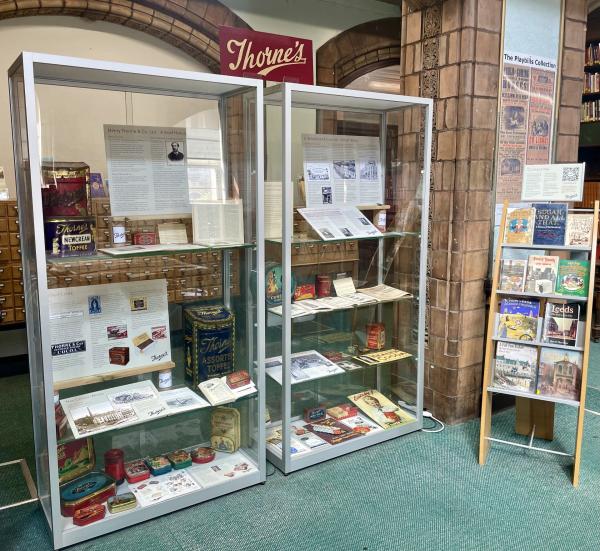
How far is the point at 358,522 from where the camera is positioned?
2297 mm

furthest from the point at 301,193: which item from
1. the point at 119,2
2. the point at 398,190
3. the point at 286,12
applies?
the point at 286,12

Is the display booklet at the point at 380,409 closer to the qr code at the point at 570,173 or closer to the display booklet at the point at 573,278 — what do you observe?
the display booklet at the point at 573,278

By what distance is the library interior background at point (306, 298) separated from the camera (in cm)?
221

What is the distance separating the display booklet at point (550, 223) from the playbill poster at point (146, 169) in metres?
1.60

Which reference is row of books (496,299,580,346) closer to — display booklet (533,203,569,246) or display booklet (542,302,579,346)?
Answer: display booklet (542,302,579,346)

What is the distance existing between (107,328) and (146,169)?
0.67 m

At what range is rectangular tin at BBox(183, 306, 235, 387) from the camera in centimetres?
254

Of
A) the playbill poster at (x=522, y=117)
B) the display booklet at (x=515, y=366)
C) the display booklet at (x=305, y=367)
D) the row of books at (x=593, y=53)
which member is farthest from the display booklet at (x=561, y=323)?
the row of books at (x=593, y=53)

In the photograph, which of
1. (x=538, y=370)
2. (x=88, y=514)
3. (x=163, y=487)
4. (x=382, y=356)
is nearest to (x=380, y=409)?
(x=382, y=356)

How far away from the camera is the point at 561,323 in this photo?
2623 mm

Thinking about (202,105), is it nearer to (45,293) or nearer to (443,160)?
(45,293)

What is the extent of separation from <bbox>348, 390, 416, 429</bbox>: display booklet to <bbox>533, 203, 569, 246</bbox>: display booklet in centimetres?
116

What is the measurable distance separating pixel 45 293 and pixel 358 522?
4.82 feet

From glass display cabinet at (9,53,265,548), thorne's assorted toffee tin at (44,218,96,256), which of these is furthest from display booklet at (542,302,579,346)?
thorne's assorted toffee tin at (44,218,96,256)
